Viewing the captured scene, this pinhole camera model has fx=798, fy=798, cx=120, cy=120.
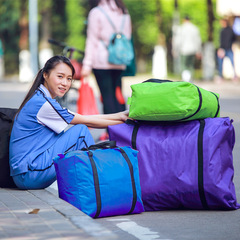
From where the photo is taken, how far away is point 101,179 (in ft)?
17.7

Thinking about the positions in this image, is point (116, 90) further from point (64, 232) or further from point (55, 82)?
point (64, 232)

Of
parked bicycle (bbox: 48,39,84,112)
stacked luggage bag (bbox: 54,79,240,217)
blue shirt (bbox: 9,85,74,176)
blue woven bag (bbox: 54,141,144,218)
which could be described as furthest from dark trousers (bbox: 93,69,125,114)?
blue woven bag (bbox: 54,141,144,218)

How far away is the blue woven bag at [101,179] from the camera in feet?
17.6

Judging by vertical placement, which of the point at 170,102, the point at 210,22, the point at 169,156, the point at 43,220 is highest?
the point at 210,22

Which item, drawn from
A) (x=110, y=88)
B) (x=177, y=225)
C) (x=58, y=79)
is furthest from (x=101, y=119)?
(x=110, y=88)

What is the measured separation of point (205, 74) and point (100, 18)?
1970cm

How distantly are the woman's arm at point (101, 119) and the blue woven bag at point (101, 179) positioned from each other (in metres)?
0.53

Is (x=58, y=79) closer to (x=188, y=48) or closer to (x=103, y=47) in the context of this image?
(x=103, y=47)

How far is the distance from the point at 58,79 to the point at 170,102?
1.09 metres

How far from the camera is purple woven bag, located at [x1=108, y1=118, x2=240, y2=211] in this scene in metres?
5.62

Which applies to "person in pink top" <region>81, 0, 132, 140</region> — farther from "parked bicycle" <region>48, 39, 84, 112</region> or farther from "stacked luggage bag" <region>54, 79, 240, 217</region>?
"stacked luggage bag" <region>54, 79, 240, 217</region>

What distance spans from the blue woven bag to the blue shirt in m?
0.51

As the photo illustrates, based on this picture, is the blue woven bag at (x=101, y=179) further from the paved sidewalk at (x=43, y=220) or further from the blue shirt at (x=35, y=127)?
the blue shirt at (x=35, y=127)

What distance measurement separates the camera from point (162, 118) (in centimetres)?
567
